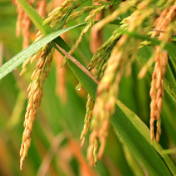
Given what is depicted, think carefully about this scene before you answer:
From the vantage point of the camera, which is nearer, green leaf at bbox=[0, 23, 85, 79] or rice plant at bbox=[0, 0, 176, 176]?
rice plant at bbox=[0, 0, 176, 176]

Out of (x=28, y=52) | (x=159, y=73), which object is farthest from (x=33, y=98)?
(x=159, y=73)

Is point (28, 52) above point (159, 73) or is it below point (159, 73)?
above

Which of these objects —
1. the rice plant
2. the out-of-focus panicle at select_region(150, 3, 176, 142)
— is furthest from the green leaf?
the out-of-focus panicle at select_region(150, 3, 176, 142)

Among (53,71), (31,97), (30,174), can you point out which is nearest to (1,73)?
(31,97)

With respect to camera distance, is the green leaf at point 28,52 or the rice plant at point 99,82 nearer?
the rice plant at point 99,82

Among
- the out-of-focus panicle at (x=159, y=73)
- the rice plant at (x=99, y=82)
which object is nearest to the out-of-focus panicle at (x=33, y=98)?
the rice plant at (x=99, y=82)

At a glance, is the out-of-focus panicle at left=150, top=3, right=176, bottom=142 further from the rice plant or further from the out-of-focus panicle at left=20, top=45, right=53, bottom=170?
the out-of-focus panicle at left=20, top=45, right=53, bottom=170

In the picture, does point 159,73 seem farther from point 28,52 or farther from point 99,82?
point 28,52

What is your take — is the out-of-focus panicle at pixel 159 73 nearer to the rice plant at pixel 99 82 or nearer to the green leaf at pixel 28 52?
the rice plant at pixel 99 82

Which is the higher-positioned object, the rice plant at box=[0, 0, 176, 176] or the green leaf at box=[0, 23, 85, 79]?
the green leaf at box=[0, 23, 85, 79]

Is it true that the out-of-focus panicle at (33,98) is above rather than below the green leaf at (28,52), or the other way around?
below

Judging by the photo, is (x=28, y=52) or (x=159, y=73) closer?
(x=159, y=73)

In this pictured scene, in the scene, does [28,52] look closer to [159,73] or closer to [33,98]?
[33,98]
